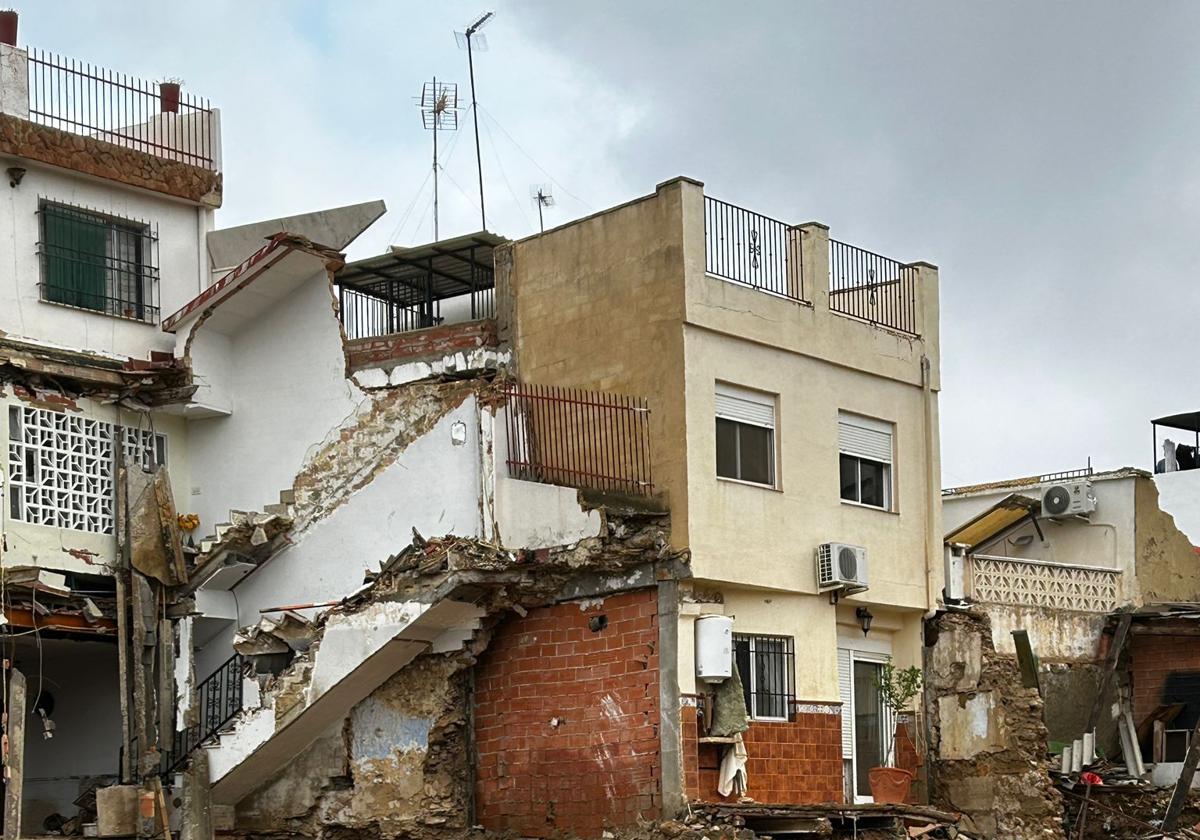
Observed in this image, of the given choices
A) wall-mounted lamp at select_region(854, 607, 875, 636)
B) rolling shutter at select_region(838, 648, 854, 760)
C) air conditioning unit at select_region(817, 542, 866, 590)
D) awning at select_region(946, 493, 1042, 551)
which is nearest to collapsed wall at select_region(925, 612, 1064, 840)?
wall-mounted lamp at select_region(854, 607, 875, 636)

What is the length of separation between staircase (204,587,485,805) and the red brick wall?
87 centimetres

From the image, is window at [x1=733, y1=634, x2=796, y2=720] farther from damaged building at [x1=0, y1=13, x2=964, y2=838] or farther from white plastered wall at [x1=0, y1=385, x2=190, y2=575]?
white plastered wall at [x1=0, y1=385, x2=190, y2=575]

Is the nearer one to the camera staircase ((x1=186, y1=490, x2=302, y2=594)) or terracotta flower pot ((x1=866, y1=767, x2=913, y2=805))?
terracotta flower pot ((x1=866, y1=767, x2=913, y2=805))

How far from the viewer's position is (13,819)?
882 inches

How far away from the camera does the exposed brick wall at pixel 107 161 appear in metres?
25.4

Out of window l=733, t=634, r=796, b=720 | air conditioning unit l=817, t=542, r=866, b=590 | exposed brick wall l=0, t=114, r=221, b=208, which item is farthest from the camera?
exposed brick wall l=0, t=114, r=221, b=208

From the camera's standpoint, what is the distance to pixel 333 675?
75.8ft

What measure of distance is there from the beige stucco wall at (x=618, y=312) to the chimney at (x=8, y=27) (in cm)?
765

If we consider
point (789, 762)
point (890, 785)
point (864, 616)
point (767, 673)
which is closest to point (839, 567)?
point (864, 616)

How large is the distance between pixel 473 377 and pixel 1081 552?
11.2 metres

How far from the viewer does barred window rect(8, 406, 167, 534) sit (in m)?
24.4

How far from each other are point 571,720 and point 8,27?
489 inches

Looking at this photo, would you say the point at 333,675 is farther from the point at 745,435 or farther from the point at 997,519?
the point at 997,519

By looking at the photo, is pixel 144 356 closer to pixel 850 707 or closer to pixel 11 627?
pixel 11 627
